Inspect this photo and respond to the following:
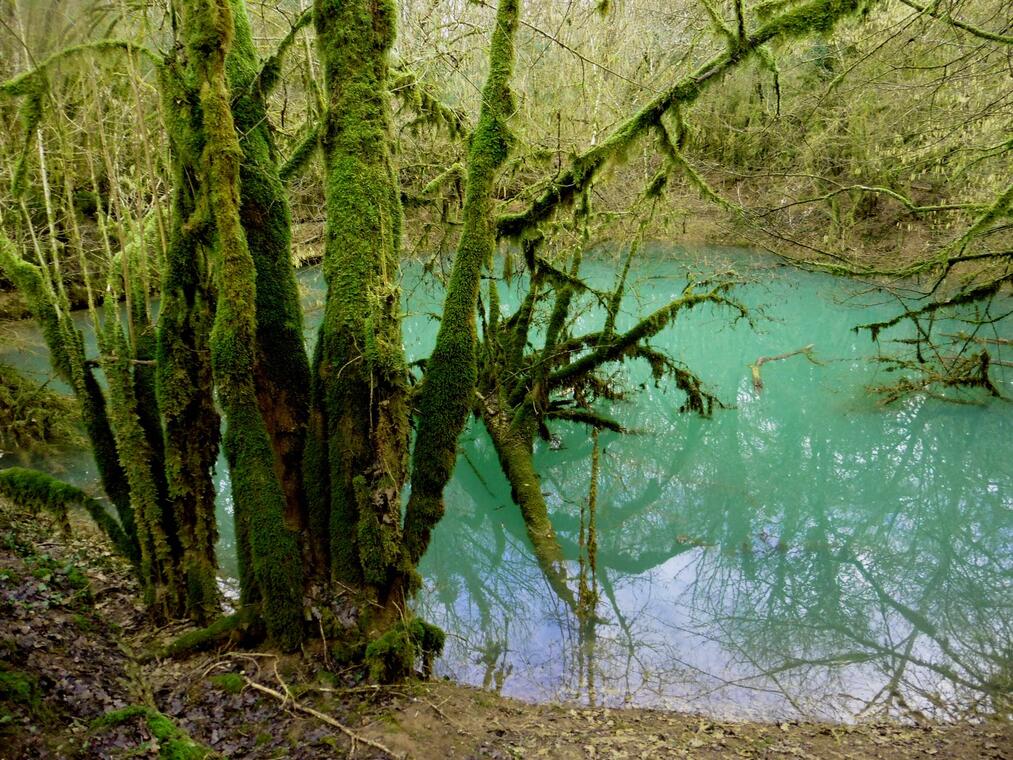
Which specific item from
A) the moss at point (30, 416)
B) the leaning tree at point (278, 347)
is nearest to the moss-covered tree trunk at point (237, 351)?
the leaning tree at point (278, 347)

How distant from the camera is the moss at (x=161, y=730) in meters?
2.98

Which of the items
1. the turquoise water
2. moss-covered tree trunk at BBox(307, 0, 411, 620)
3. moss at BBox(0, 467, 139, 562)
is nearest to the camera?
moss-covered tree trunk at BBox(307, 0, 411, 620)

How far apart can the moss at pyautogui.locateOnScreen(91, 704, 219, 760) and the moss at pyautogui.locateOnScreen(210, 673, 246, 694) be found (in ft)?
3.06

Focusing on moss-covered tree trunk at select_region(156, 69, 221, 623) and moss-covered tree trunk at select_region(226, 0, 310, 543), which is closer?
moss-covered tree trunk at select_region(156, 69, 221, 623)

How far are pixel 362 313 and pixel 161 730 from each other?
2494 mm

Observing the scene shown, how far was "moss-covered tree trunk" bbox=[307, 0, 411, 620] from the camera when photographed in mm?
4258

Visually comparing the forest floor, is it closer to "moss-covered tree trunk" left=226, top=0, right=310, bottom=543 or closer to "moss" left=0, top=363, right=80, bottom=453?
"moss-covered tree trunk" left=226, top=0, right=310, bottom=543

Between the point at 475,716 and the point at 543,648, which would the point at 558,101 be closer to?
the point at 543,648

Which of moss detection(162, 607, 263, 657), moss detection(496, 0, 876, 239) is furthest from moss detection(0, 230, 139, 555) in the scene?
moss detection(496, 0, 876, 239)

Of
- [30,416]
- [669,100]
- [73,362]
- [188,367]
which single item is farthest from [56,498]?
[669,100]

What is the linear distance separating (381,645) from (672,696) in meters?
2.84

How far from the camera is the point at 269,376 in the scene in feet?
15.3

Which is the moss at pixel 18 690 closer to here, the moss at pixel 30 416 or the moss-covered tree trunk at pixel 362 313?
the moss-covered tree trunk at pixel 362 313

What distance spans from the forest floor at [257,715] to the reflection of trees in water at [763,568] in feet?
2.53
